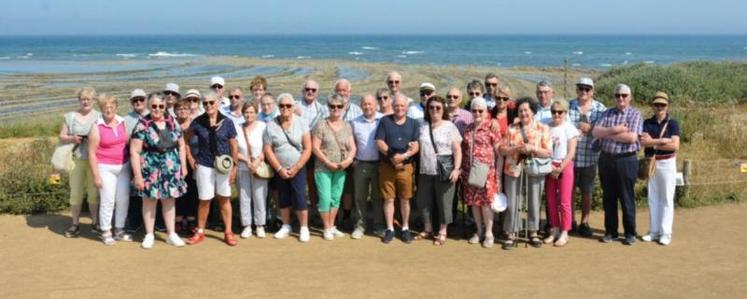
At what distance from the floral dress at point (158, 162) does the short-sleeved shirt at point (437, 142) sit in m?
2.40

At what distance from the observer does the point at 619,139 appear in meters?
6.70

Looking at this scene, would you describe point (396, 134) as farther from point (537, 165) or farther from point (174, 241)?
point (174, 241)

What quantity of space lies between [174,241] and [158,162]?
843 millimetres

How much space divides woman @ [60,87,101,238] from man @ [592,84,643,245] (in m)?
5.04

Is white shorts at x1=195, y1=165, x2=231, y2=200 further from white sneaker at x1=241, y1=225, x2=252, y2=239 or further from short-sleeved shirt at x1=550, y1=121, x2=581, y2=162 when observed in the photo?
short-sleeved shirt at x1=550, y1=121, x2=581, y2=162

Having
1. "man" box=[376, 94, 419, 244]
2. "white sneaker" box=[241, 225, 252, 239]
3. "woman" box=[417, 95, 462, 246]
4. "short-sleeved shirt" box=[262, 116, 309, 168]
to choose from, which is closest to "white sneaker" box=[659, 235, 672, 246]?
"woman" box=[417, 95, 462, 246]

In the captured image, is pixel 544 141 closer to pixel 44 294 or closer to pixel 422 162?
pixel 422 162

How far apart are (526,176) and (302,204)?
2.31 metres

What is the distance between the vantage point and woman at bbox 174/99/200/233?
6.84 m

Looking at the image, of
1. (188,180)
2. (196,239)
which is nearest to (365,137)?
(188,180)

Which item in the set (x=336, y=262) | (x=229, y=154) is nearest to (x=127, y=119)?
(x=229, y=154)

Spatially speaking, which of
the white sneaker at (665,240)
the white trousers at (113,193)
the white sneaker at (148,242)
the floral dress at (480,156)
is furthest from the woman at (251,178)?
the white sneaker at (665,240)

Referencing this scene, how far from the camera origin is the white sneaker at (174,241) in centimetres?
691

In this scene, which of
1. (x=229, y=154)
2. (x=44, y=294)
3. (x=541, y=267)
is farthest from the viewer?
(x=229, y=154)
